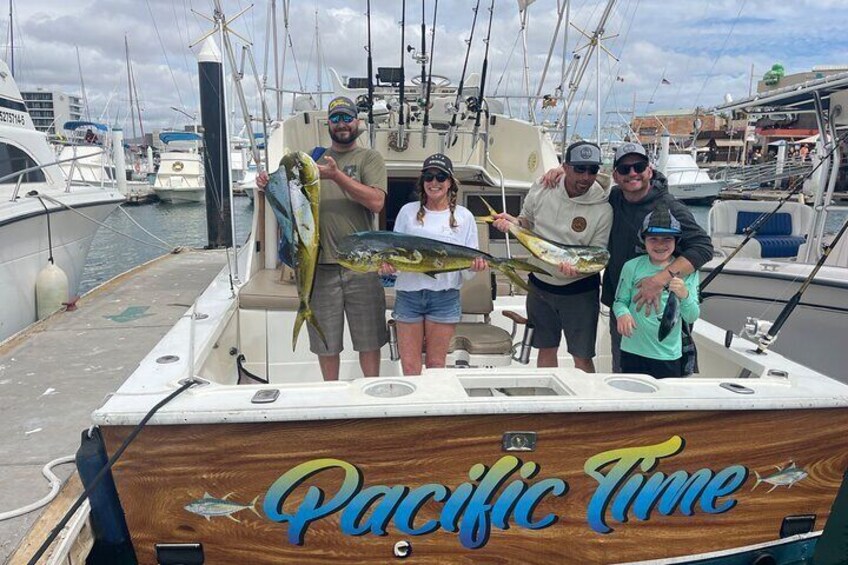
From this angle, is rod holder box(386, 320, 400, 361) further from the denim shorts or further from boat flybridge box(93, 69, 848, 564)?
boat flybridge box(93, 69, 848, 564)

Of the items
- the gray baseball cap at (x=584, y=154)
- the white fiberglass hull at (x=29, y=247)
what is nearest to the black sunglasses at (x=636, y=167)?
the gray baseball cap at (x=584, y=154)

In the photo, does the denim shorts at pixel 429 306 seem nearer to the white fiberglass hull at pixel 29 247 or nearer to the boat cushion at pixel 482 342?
the boat cushion at pixel 482 342

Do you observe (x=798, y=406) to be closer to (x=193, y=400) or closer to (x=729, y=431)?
(x=729, y=431)

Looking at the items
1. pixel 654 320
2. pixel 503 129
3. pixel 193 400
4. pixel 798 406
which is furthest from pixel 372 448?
pixel 503 129

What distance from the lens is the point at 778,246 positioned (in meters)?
7.70

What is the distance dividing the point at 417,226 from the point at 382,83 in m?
4.32

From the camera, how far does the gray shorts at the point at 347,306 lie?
10.5ft

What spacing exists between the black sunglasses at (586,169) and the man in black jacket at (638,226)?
0.31 ft

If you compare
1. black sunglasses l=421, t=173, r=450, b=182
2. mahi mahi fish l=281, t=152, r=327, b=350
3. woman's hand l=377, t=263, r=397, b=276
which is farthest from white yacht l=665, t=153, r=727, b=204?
mahi mahi fish l=281, t=152, r=327, b=350

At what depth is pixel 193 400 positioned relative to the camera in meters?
2.24

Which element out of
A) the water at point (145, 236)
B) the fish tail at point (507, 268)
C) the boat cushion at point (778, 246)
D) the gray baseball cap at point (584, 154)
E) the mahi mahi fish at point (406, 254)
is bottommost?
the water at point (145, 236)

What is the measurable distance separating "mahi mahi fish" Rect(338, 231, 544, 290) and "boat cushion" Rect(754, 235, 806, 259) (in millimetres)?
6276

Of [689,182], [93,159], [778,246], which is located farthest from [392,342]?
[689,182]

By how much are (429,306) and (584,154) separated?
1114mm
